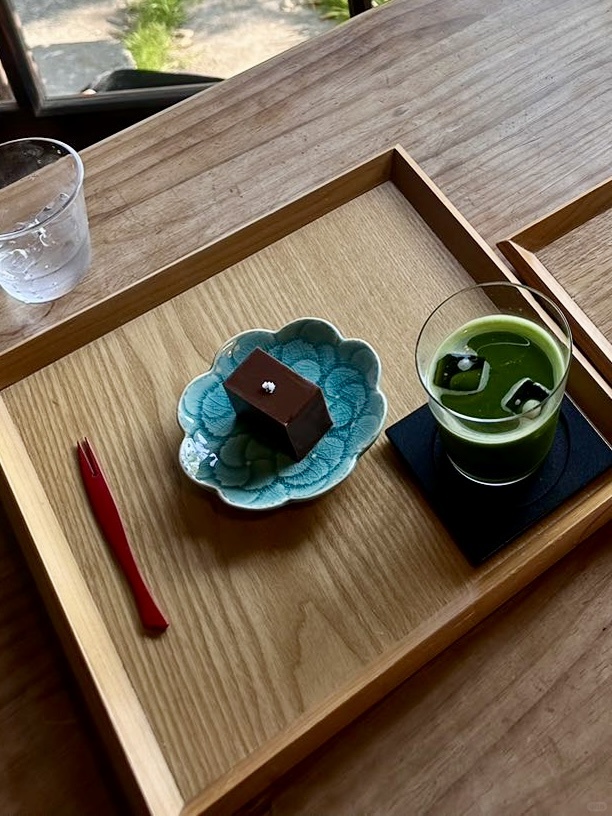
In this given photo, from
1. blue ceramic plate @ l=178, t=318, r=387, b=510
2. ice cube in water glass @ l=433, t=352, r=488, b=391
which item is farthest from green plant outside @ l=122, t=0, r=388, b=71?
ice cube in water glass @ l=433, t=352, r=488, b=391

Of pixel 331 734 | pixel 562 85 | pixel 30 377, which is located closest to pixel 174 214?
pixel 30 377

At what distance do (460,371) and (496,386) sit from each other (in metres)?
0.03

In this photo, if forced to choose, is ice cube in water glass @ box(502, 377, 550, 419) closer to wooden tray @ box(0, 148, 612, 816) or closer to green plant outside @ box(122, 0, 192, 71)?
wooden tray @ box(0, 148, 612, 816)

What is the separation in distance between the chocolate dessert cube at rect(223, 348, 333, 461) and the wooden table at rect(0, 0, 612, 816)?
0.71ft

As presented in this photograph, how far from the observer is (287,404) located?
0.75m

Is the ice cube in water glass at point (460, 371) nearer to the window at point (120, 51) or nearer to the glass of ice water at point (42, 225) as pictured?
the glass of ice water at point (42, 225)

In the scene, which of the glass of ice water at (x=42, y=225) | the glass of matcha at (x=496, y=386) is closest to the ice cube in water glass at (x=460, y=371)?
the glass of matcha at (x=496, y=386)

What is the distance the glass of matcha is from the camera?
686 mm

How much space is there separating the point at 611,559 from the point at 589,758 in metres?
0.16

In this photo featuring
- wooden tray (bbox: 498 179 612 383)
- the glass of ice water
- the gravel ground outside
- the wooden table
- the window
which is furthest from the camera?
the gravel ground outside

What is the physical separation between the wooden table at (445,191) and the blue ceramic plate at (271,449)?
18 centimetres

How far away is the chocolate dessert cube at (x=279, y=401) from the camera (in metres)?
0.75

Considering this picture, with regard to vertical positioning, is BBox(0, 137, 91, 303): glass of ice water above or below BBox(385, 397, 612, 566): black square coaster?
above

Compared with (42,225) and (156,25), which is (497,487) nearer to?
(42,225)
